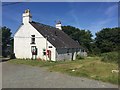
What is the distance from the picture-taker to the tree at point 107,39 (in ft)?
176

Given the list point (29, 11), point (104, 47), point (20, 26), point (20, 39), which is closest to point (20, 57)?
point (20, 39)

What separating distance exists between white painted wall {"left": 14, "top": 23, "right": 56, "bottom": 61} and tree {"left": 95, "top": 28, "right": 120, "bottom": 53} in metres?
25.6

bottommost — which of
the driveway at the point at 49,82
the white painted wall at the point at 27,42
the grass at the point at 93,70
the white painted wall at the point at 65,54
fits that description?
the driveway at the point at 49,82

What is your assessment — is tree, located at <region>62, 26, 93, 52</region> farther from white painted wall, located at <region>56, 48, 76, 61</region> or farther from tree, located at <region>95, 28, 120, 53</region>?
white painted wall, located at <region>56, 48, 76, 61</region>

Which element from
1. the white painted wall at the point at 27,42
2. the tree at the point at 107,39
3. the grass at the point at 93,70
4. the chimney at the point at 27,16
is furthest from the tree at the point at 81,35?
the grass at the point at 93,70

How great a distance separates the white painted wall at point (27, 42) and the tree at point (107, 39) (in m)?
25.6

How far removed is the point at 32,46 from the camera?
32.9 meters

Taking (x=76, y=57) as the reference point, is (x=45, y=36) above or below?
above

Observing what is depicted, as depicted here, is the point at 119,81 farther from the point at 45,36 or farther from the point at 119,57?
the point at 45,36

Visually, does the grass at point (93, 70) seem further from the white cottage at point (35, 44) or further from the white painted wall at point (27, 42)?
the white painted wall at point (27, 42)

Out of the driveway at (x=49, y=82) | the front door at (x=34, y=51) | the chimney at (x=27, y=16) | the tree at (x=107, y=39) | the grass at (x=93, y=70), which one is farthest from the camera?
the tree at (x=107, y=39)

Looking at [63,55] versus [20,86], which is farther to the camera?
[63,55]

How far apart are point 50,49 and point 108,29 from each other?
34103 mm

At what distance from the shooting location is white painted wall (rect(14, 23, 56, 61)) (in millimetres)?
31938
